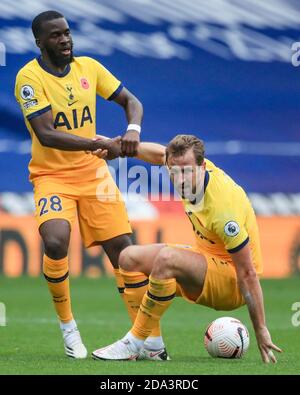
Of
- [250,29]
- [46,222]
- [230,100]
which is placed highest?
[250,29]

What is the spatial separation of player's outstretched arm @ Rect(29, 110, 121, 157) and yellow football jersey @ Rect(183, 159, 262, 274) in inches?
30.9

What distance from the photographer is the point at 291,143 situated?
14180mm

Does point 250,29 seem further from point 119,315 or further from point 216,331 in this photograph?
point 216,331

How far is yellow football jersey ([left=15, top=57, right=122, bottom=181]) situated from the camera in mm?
7627

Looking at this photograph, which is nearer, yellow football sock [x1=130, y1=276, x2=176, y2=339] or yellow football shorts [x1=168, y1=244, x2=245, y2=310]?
yellow football sock [x1=130, y1=276, x2=176, y2=339]

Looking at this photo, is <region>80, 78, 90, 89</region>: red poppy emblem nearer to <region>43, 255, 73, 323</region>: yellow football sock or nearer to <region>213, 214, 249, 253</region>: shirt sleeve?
<region>43, 255, 73, 323</region>: yellow football sock

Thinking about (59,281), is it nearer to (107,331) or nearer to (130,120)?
(130,120)

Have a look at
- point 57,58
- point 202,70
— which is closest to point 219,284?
point 57,58

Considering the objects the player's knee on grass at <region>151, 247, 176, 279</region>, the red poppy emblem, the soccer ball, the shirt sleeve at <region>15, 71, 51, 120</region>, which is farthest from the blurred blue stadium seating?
the player's knee on grass at <region>151, 247, 176, 279</region>

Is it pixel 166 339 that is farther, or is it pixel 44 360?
pixel 166 339

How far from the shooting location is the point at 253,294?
6621 mm

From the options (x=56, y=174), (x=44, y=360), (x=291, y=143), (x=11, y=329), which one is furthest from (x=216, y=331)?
(x=291, y=143)

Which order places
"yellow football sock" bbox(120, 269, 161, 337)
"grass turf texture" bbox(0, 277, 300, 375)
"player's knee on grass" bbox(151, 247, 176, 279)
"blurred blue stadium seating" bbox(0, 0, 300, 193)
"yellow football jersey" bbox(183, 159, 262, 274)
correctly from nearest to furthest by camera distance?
"grass turf texture" bbox(0, 277, 300, 375), "yellow football jersey" bbox(183, 159, 262, 274), "player's knee on grass" bbox(151, 247, 176, 279), "yellow football sock" bbox(120, 269, 161, 337), "blurred blue stadium seating" bbox(0, 0, 300, 193)
